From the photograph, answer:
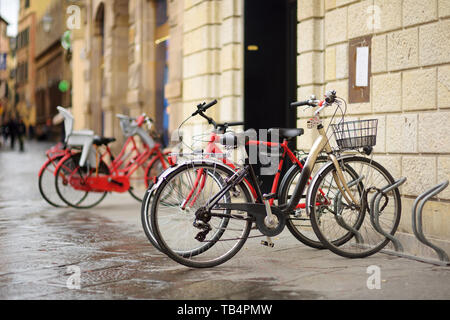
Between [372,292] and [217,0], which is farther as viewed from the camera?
[217,0]

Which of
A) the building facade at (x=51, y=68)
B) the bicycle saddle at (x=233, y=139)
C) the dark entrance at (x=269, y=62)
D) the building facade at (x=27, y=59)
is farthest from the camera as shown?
the building facade at (x=27, y=59)

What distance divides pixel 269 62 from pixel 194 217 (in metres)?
4.75

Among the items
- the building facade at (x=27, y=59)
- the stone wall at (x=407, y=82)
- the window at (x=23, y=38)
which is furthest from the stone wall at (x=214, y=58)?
the window at (x=23, y=38)

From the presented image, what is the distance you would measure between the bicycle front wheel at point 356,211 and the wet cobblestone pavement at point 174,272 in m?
0.13

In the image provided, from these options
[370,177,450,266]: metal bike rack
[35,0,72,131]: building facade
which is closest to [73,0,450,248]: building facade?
[370,177,450,266]: metal bike rack

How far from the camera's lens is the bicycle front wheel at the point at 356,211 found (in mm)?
5645

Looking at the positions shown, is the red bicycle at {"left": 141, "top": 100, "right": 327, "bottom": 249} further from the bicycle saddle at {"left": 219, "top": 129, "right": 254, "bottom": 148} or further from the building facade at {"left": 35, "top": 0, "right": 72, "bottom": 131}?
the building facade at {"left": 35, "top": 0, "right": 72, "bottom": 131}

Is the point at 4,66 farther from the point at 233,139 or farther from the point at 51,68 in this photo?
the point at 233,139

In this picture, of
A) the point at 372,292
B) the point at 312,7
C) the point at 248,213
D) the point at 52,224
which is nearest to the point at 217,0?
the point at 312,7

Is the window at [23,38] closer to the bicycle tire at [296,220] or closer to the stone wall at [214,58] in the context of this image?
the stone wall at [214,58]

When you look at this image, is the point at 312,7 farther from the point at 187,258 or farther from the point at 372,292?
the point at 372,292
